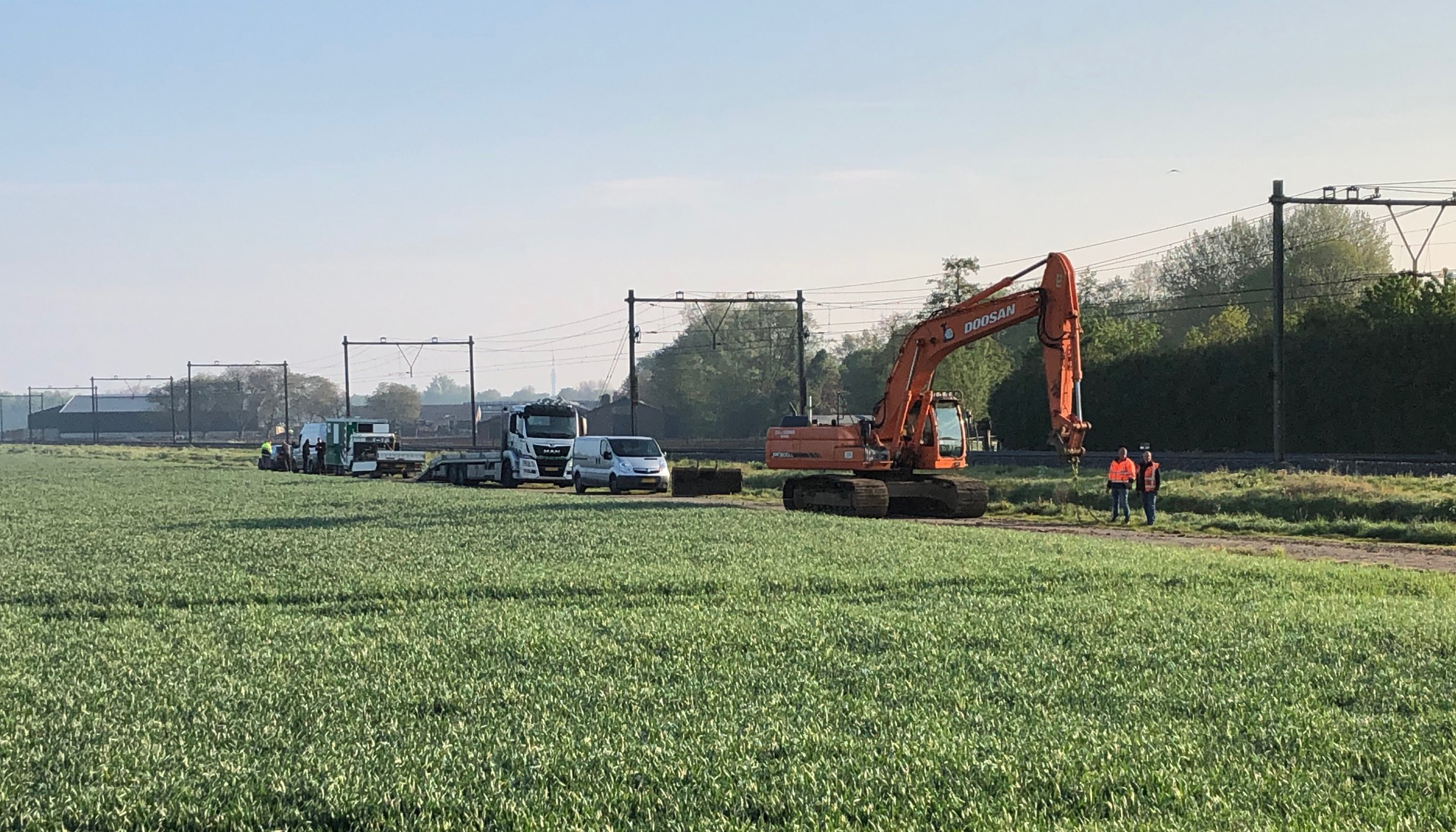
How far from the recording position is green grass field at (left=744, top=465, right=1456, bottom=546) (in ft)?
94.7

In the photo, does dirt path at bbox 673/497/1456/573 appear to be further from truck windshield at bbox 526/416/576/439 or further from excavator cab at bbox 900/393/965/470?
truck windshield at bbox 526/416/576/439

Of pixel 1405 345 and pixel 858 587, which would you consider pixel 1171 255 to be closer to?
pixel 1405 345

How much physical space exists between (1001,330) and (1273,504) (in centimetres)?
875

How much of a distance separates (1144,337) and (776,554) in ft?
172

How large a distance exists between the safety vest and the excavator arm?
10.9 ft

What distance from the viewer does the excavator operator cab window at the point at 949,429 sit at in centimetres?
3225

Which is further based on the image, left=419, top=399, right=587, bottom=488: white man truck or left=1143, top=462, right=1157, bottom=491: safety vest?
left=419, top=399, right=587, bottom=488: white man truck

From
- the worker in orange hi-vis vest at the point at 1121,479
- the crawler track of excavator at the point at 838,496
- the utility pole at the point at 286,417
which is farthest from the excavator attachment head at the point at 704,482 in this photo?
the utility pole at the point at 286,417

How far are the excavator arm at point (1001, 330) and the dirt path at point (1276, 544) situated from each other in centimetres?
250

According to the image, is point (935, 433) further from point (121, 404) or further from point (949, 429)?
point (121, 404)

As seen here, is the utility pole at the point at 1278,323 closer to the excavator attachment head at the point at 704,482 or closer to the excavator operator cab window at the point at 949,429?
the excavator operator cab window at the point at 949,429

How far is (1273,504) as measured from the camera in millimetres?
32531

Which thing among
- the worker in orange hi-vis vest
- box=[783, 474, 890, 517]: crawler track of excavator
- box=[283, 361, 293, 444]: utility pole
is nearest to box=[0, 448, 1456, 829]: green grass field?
box=[783, 474, 890, 517]: crawler track of excavator

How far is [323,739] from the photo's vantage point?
8531 millimetres
